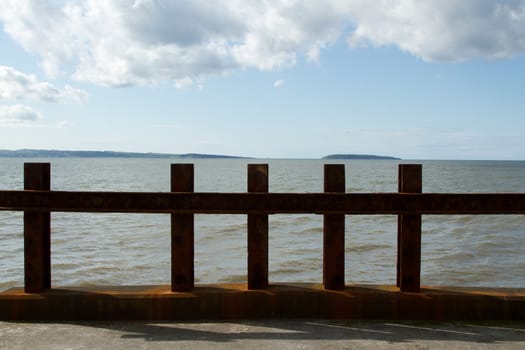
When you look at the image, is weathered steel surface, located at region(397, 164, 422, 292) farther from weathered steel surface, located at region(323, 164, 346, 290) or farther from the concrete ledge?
weathered steel surface, located at region(323, 164, 346, 290)

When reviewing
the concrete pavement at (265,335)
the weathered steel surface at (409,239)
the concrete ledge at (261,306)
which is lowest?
the concrete pavement at (265,335)

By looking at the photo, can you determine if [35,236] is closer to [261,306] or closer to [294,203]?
[261,306]

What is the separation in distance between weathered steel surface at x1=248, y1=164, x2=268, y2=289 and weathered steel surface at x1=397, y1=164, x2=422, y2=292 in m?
1.12

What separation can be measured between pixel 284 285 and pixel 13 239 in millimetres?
12475

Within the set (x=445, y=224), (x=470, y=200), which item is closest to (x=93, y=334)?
(x=470, y=200)

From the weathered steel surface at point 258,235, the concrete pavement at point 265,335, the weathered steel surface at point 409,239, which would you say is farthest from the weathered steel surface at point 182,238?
the weathered steel surface at point 409,239

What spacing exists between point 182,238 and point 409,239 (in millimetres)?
1860

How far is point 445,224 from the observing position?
17922mm

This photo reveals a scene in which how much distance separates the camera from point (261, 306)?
4133mm

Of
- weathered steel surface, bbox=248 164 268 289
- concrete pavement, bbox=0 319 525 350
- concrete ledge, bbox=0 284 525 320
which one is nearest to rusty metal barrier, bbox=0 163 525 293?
weathered steel surface, bbox=248 164 268 289

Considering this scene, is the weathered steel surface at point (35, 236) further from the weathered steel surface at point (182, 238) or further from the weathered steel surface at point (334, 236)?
the weathered steel surface at point (334, 236)

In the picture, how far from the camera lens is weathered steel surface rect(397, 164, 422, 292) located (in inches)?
163

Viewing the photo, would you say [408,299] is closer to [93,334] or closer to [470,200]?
[470,200]

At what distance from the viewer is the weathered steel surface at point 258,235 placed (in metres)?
4.14
